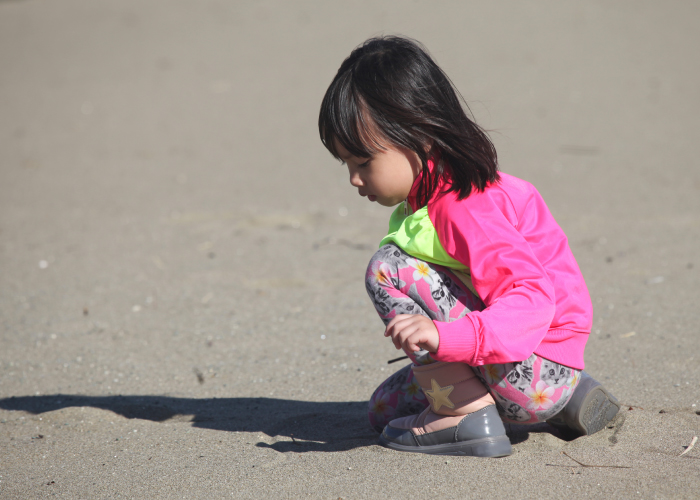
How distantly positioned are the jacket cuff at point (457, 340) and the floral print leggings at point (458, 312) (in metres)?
0.18

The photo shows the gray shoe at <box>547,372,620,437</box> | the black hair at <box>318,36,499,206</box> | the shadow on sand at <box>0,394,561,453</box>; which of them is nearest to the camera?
the black hair at <box>318,36,499,206</box>

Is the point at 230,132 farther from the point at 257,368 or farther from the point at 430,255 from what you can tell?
the point at 430,255

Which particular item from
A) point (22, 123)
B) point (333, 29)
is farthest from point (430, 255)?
point (333, 29)

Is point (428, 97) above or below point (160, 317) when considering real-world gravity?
above

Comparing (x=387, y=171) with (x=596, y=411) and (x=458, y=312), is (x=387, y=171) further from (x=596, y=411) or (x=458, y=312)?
(x=596, y=411)

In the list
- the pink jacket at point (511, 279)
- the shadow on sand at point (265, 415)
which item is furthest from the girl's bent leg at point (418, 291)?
the shadow on sand at point (265, 415)

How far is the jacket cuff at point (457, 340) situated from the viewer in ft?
5.44

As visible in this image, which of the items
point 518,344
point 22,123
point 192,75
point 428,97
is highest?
point 428,97

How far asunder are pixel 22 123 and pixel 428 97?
6158 mm

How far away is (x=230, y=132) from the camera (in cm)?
645

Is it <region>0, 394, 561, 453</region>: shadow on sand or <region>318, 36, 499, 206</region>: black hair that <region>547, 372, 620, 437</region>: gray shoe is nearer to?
<region>0, 394, 561, 453</region>: shadow on sand

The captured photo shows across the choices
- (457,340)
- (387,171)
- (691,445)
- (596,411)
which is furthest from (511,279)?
(691,445)

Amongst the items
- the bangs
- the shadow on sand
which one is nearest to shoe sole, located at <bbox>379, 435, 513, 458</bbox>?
the shadow on sand

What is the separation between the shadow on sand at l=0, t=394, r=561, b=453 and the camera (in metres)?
2.16
